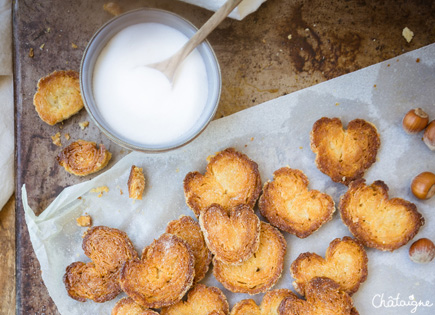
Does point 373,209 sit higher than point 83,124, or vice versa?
point 83,124

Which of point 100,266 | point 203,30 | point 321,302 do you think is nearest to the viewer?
point 203,30

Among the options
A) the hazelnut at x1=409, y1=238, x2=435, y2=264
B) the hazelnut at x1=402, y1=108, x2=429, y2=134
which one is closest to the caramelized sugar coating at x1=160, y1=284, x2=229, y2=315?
the hazelnut at x1=409, y1=238, x2=435, y2=264

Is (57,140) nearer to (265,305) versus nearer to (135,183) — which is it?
(135,183)

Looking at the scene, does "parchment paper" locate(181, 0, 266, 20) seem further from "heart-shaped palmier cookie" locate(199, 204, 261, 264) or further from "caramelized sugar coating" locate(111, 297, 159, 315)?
"caramelized sugar coating" locate(111, 297, 159, 315)

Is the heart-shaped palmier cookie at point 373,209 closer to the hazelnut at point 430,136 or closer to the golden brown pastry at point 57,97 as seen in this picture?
the hazelnut at point 430,136

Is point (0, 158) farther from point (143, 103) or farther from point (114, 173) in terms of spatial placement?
point (143, 103)

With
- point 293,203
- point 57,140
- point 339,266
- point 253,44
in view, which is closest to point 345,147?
point 293,203

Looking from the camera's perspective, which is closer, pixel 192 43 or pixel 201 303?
pixel 192 43

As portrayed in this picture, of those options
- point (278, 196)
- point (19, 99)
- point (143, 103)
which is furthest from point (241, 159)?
point (19, 99)
